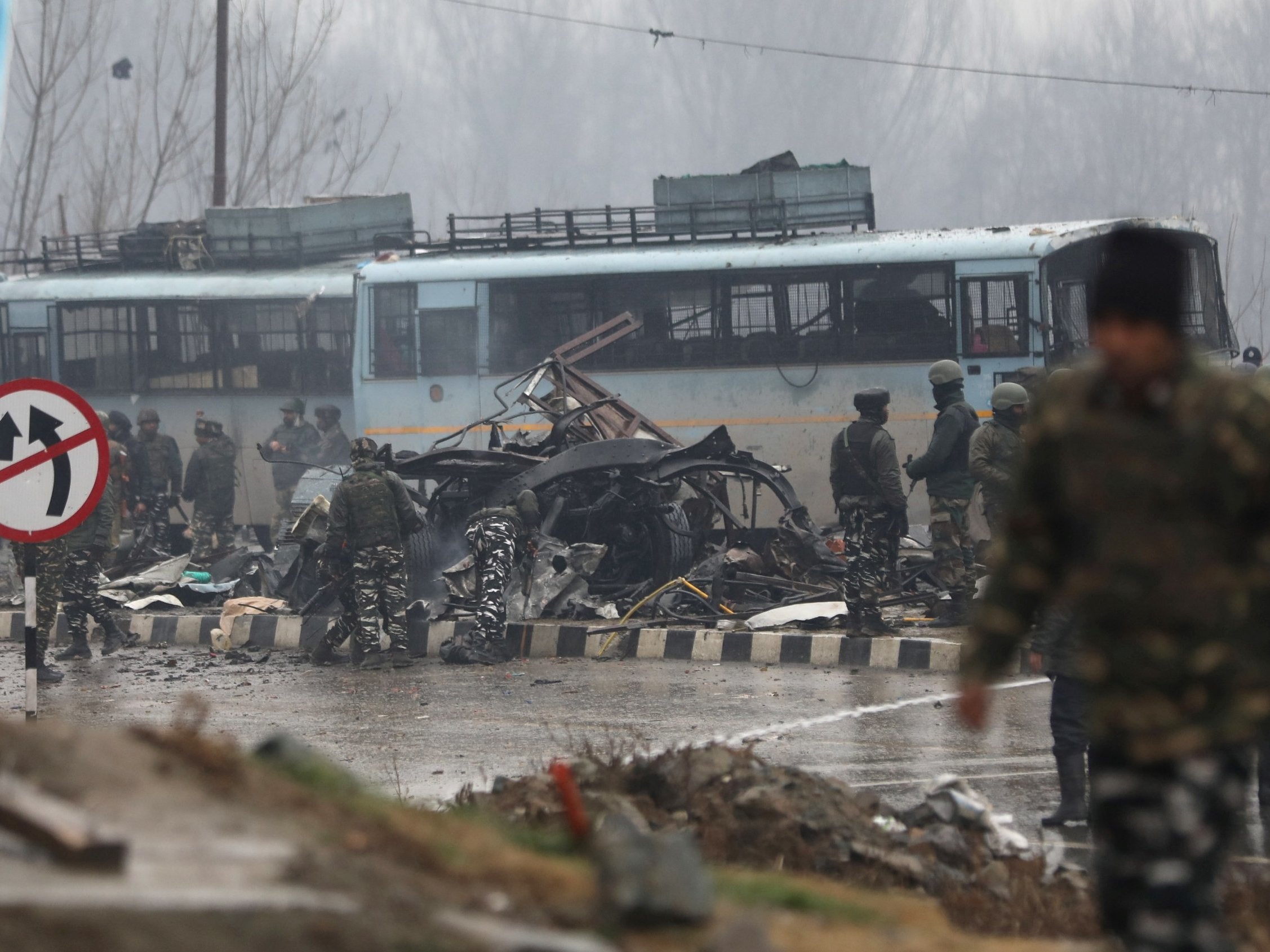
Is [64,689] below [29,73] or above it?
below

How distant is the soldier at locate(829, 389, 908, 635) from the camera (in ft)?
37.3

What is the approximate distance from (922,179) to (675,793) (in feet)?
176

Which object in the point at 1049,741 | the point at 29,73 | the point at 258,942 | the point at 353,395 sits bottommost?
the point at 1049,741

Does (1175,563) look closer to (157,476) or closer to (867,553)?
(867,553)

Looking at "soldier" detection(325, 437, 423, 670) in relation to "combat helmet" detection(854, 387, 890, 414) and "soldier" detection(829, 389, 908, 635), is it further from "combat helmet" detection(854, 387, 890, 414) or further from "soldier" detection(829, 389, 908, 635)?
"combat helmet" detection(854, 387, 890, 414)

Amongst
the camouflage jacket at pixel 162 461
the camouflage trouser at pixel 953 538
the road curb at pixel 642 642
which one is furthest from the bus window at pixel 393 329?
the camouflage trouser at pixel 953 538

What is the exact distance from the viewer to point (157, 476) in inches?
726

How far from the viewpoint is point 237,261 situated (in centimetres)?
2100

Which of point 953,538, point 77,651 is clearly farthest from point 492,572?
point 77,651

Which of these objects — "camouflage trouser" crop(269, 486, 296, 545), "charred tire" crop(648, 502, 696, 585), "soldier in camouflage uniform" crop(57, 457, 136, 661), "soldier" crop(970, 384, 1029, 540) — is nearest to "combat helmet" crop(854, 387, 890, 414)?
"soldier" crop(970, 384, 1029, 540)

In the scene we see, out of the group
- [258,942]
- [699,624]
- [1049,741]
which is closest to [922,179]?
[699,624]

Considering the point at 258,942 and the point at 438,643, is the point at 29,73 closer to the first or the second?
the point at 438,643

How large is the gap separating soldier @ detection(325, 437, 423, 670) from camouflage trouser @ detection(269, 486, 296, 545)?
21.0 feet

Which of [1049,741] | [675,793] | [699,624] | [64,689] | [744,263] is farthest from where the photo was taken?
[744,263]
